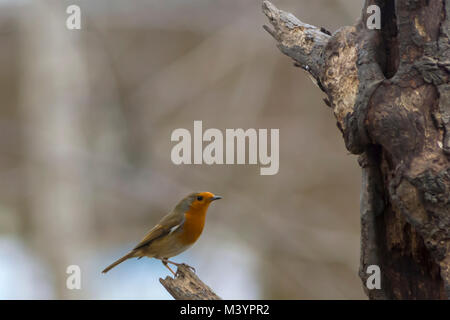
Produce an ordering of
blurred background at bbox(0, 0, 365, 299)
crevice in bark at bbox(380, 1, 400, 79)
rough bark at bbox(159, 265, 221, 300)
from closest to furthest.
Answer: rough bark at bbox(159, 265, 221, 300)
crevice in bark at bbox(380, 1, 400, 79)
blurred background at bbox(0, 0, 365, 299)

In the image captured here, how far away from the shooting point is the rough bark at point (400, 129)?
2.66 m

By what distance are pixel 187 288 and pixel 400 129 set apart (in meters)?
1.37

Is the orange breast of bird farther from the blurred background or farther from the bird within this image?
the blurred background

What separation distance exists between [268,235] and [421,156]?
7124 millimetres

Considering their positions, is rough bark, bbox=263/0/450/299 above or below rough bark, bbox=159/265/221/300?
above

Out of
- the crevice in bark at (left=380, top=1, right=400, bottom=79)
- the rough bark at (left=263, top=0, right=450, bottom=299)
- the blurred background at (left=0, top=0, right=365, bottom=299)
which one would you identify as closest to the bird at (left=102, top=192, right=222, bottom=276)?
the rough bark at (left=263, top=0, right=450, bottom=299)

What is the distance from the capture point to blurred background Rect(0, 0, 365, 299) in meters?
9.55

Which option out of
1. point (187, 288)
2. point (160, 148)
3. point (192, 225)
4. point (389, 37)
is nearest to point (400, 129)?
point (389, 37)

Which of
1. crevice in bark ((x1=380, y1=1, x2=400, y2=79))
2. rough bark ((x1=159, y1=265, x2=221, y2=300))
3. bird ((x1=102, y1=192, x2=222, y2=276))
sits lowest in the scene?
rough bark ((x1=159, y1=265, x2=221, y2=300))

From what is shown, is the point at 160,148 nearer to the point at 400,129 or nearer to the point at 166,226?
the point at 166,226

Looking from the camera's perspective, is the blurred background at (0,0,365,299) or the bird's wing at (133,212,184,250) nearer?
the bird's wing at (133,212,184,250)

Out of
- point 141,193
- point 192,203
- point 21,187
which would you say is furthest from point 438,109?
point 21,187

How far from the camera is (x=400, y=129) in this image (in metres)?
2.76

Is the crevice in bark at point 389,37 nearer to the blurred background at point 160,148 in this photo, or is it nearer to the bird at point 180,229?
the bird at point 180,229
